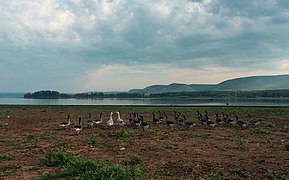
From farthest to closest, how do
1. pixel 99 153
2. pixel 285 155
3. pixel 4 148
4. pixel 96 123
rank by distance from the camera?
pixel 96 123 < pixel 4 148 < pixel 99 153 < pixel 285 155

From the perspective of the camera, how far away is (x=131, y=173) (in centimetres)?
989

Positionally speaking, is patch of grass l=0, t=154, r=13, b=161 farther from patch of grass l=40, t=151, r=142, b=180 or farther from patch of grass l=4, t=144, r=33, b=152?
patch of grass l=40, t=151, r=142, b=180

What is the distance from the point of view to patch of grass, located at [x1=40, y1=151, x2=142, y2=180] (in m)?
9.45

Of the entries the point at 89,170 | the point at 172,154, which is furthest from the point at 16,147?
the point at 172,154

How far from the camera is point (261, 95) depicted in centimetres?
14600

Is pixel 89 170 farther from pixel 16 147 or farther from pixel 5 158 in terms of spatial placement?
pixel 16 147

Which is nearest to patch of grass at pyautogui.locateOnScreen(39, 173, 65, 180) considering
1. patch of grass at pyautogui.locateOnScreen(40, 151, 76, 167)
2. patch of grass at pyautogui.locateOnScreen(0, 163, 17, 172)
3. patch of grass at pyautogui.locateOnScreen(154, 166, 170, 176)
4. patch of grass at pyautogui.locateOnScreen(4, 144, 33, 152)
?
patch of grass at pyautogui.locateOnScreen(40, 151, 76, 167)

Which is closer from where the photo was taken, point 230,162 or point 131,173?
point 131,173

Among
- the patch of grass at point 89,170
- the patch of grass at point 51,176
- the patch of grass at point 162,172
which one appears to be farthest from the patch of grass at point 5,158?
the patch of grass at point 162,172

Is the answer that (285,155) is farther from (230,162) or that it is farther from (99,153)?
(99,153)

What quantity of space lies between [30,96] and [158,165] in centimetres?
19763

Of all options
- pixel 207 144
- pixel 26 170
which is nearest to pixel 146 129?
pixel 207 144

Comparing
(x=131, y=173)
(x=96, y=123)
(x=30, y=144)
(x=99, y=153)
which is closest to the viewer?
(x=131, y=173)

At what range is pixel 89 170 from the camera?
33.3 feet
